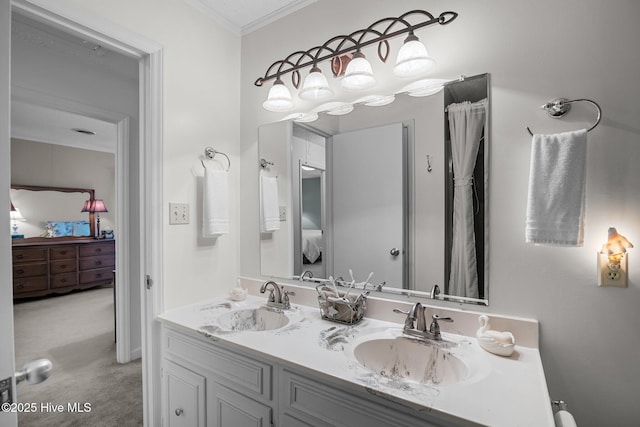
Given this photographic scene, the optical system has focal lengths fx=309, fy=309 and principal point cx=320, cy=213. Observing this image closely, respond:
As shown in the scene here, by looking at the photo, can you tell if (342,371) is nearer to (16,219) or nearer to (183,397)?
(183,397)

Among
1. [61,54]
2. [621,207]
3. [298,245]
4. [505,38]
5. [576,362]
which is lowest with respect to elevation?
[576,362]

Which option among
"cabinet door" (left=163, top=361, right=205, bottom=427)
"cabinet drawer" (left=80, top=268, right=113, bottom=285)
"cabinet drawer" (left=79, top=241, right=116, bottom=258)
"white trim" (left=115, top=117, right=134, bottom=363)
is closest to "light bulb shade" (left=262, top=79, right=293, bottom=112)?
"cabinet door" (left=163, top=361, right=205, bottom=427)

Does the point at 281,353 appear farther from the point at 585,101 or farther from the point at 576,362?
the point at 585,101

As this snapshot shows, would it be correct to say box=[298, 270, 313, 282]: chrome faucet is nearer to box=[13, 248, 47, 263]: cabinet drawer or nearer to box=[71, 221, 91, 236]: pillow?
box=[13, 248, 47, 263]: cabinet drawer

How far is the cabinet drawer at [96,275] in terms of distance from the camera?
511 cm

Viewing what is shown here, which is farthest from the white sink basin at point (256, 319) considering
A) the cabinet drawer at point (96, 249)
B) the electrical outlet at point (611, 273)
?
the cabinet drawer at point (96, 249)

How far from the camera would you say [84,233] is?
5.44 metres

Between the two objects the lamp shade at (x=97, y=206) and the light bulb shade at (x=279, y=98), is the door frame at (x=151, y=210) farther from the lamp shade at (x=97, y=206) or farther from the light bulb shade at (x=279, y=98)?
the lamp shade at (x=97, y=206)

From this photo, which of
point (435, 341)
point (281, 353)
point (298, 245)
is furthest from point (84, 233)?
point (435, 341)

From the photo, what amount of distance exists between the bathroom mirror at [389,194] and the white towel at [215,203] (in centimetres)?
23

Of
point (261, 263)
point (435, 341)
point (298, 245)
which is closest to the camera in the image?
A: point (435, 341)

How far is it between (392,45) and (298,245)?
113cm

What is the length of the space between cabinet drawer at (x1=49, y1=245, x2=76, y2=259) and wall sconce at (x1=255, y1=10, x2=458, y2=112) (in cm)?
503

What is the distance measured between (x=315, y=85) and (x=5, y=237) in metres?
1.29
